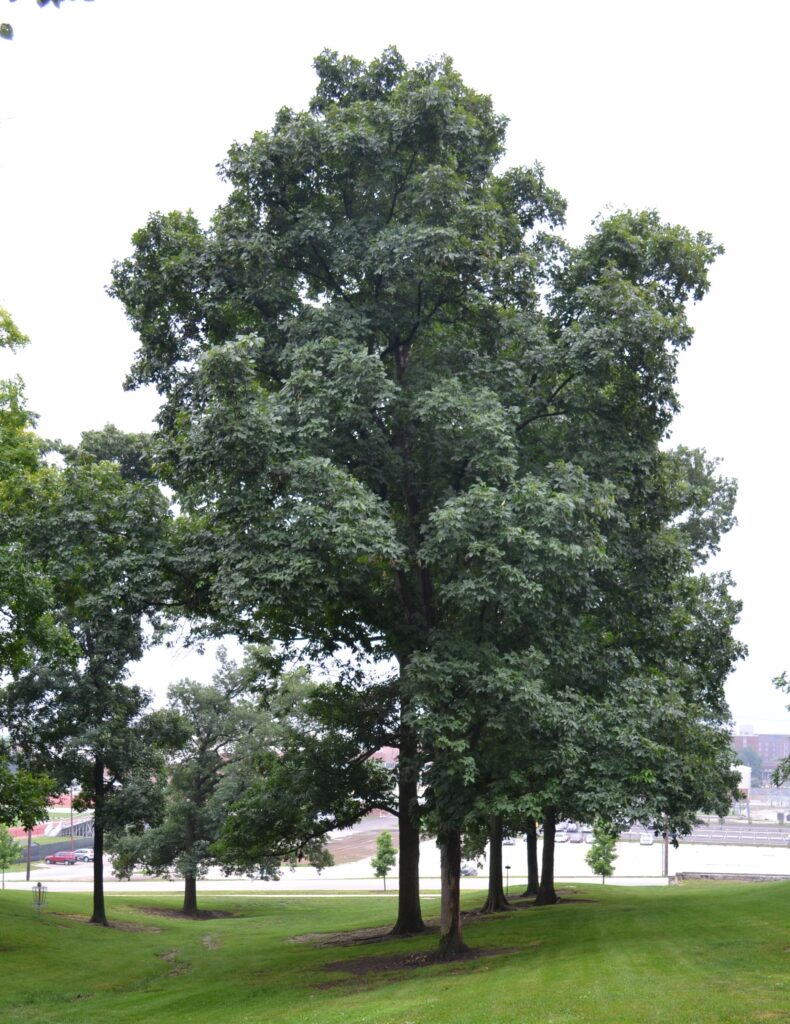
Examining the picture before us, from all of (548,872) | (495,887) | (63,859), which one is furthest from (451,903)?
(63,859)

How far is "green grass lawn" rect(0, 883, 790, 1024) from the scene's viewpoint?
42.0ft

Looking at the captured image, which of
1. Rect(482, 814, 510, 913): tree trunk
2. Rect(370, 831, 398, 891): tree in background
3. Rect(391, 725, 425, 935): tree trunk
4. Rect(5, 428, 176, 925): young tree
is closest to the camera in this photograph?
Rect(5, 428, 176, 925): young tree

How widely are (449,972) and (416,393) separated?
A: 34.7ft

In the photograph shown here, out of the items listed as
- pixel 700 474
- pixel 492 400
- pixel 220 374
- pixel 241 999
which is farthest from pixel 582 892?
pixel 220 374

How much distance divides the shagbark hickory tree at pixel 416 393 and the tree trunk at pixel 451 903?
60 mm

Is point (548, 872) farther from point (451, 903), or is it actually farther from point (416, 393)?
point (416, 393)

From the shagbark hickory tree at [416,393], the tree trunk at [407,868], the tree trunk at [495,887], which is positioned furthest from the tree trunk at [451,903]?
the tree trunk at [495,887]

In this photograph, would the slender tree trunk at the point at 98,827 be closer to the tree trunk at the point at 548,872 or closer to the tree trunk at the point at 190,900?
the tree trunk at the point at 190,900

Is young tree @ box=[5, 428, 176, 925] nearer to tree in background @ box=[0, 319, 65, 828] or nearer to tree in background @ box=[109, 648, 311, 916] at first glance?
tree in background @ box=[0, 319, 65, 828]

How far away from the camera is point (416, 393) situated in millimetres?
19031

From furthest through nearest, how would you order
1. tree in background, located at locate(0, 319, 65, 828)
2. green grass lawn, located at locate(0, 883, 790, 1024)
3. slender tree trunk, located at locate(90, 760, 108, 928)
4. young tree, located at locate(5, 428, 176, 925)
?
slender tree trunk, located at locate(90, 760, 108, 928) → young tree, located at locate(5, 428, 176, 925) → tree in background, located at locate(0, 319, 65, 828) → green grass lawn, located at locate(0, 883, 790, 1024)

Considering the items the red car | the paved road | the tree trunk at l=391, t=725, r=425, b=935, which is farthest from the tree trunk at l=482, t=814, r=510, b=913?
the red car

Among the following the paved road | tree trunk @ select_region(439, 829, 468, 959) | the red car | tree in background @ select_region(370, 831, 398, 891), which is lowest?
the red car

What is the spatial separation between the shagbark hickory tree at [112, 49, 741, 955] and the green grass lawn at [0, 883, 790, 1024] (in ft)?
9.83
